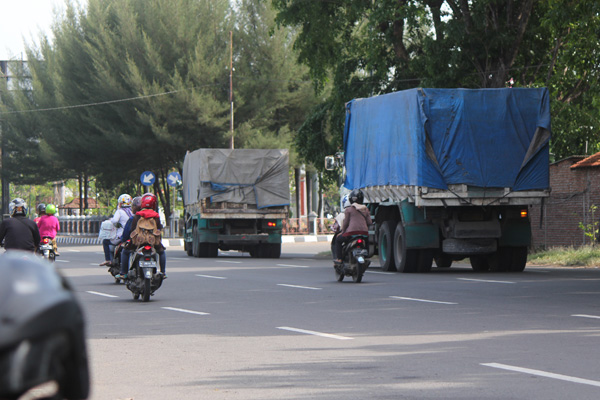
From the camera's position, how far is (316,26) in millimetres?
32906

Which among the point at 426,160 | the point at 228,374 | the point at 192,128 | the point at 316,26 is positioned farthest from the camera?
the point at 192,128

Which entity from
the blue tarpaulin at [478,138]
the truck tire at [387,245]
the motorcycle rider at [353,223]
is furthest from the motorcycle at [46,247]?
the blue tarpaulin at [478,138]

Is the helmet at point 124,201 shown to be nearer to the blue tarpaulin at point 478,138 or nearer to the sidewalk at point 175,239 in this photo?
Result: the blue tarpaulin at point 478,138

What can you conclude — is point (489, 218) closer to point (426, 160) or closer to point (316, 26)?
point (426, 160)

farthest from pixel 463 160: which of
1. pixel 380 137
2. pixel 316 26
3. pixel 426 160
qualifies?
pixel 316 26

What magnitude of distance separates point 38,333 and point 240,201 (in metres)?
30.7

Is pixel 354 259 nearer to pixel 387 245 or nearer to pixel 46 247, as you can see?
pixel 387 245

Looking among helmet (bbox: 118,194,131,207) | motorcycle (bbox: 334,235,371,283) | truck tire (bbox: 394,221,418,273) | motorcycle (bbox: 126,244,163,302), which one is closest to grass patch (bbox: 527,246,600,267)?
truck tire (bbox: 394,221,418,273)

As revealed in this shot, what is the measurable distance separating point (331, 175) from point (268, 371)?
3004 cm

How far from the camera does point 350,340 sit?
10.8m

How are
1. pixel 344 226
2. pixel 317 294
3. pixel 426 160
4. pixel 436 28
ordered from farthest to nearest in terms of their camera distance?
pixel 436 28 < pixel 426 160 < pixel 344 226 < pixel 317 294

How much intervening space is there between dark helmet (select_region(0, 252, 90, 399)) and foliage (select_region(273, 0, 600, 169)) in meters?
26.2

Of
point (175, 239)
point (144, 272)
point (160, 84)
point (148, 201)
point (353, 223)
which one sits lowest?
point (144, 272)

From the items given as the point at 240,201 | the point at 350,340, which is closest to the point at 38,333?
the point at 350,340
